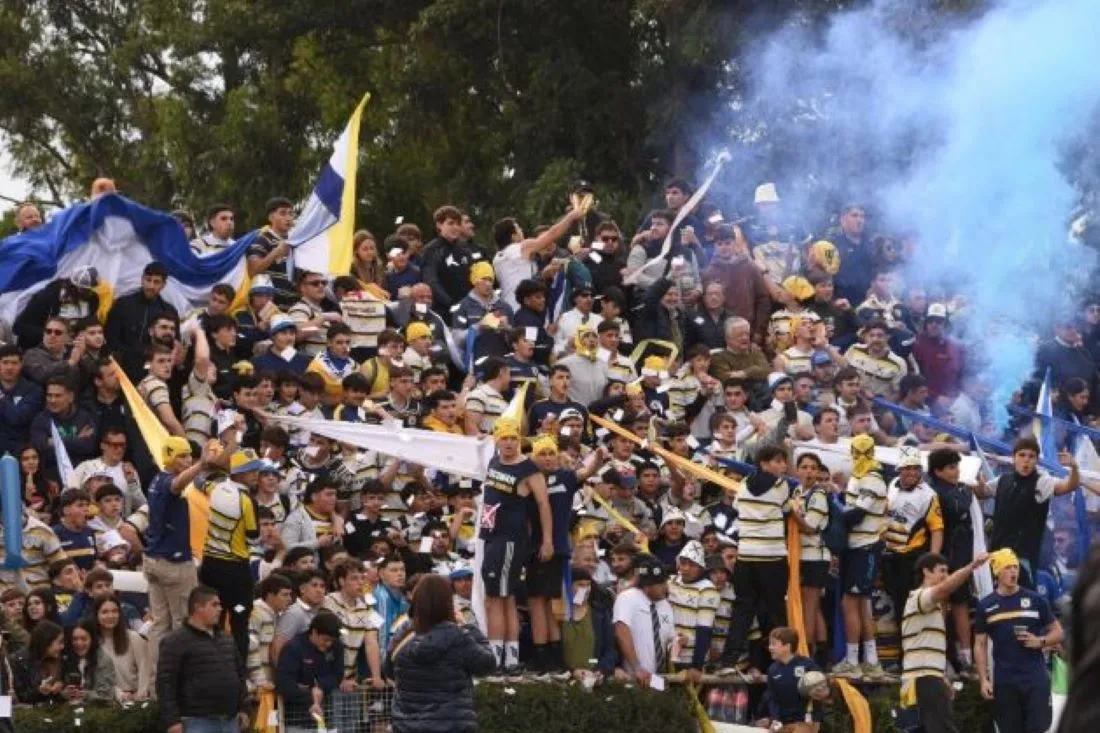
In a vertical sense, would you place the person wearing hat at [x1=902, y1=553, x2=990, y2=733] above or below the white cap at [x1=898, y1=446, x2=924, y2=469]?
below

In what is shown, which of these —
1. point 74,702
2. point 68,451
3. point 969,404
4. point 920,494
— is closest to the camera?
point 74,702

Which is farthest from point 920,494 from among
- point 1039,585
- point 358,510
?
point 358,510

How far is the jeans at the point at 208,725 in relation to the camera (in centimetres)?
1290

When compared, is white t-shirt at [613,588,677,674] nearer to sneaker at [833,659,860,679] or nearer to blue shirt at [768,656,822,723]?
blue shirt at [768,656,822,723]

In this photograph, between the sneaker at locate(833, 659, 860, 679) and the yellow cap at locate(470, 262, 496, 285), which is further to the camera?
the yellow cap at locate(470, 262, 496, 285)

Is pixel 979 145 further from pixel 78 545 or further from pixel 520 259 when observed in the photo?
pixel 78 545

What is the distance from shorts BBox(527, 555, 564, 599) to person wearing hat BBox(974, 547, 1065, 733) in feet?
9.56

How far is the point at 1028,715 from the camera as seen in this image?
1602cm

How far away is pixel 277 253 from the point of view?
18.5 meters

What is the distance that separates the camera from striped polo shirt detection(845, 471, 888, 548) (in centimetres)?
1680

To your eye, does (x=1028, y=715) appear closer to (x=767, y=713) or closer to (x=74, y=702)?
(x=767, y=713)

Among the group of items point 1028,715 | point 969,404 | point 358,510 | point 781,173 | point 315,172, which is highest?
point 315,172

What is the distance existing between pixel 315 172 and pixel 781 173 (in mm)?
9777

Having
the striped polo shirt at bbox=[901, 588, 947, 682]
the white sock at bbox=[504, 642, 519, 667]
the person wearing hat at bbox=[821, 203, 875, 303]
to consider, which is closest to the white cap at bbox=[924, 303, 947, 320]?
the person wearing hat at bbox=[821, 203, 875, 303]
